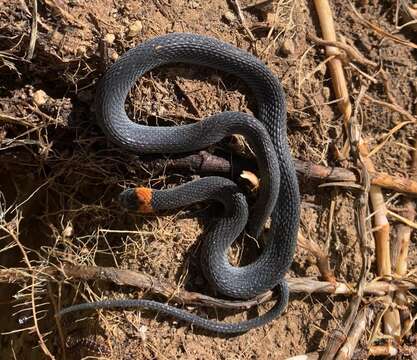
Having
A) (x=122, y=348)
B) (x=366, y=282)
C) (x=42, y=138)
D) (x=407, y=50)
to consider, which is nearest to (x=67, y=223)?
(x=42, y=138)

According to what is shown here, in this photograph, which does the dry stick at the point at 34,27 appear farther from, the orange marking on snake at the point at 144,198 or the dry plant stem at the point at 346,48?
the dry plant stem at the point at 346,48

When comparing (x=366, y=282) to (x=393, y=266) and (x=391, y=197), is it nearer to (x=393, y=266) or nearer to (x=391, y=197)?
(x=393, y=266)

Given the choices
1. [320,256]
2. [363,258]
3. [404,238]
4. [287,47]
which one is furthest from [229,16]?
[404,238]

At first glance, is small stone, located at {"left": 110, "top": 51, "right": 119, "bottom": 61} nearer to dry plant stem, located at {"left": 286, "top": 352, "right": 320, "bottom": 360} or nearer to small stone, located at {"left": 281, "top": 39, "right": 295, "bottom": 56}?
small stone, located at {"left": 281, "top": 39, "right": 295, "bottom": 56}

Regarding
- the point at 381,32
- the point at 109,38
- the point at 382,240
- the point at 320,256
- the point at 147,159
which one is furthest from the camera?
the point at 381,32

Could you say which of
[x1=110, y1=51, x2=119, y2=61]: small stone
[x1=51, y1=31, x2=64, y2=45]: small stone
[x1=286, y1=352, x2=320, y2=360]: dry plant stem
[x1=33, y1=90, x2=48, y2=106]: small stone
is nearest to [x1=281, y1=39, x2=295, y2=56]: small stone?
[x1=110, y1=51, x2=119, y2=61]: small stone

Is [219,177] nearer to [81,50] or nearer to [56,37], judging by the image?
[81,50]
